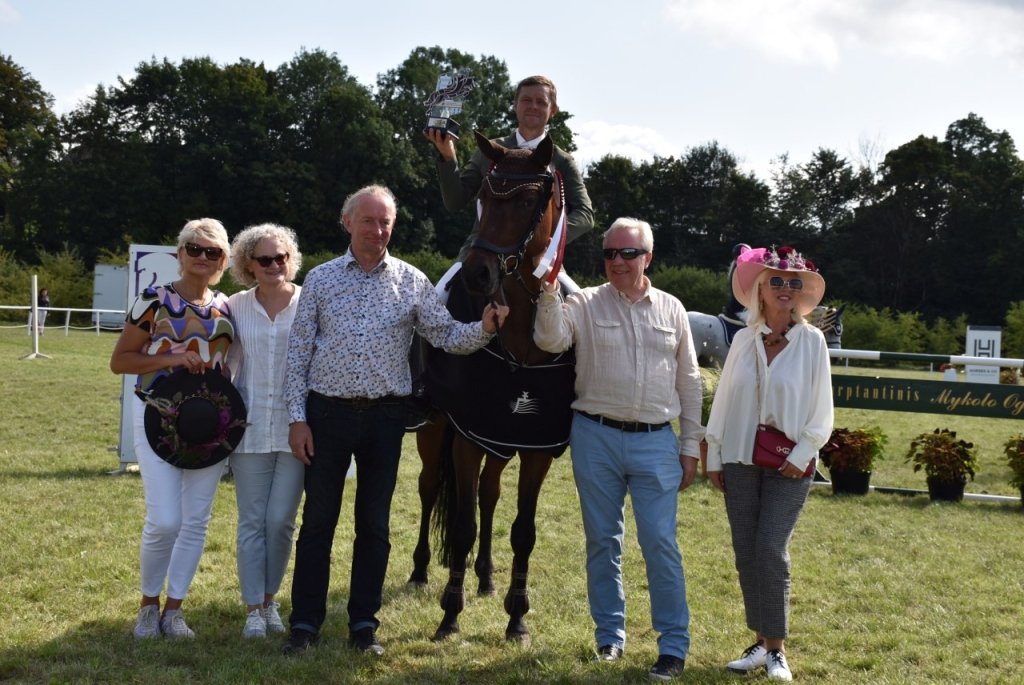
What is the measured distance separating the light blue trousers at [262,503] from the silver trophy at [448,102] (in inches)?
70.4

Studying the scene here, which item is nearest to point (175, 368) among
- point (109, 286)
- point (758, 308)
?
point (758, 308)

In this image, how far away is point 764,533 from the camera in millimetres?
3965

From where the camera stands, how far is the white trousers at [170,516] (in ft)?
13.5

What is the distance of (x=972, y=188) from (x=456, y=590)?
4736 cm

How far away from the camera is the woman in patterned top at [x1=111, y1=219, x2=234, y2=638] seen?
408 centimetres

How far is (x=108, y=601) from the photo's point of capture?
4793 millimetres

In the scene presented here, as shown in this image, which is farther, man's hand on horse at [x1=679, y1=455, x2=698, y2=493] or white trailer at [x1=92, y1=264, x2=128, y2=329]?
white trailer at [x1=92, y1=264, x2=128, y2=329]

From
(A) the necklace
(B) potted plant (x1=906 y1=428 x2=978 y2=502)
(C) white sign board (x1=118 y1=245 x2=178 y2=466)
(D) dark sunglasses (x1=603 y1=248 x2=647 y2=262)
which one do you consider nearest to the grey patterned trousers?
(A) the necklace

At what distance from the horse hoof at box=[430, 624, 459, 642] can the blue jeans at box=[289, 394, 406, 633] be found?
0.39 metres

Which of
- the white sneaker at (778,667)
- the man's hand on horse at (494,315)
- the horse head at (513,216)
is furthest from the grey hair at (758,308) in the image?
the white sneaker at (778,667)

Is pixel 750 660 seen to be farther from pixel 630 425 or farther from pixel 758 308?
pixel 758 308

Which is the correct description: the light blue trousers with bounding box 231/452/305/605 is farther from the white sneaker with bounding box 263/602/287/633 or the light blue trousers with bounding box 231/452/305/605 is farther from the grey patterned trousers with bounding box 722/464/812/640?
the grey patterned trousers with bounding box 722/464/812/640

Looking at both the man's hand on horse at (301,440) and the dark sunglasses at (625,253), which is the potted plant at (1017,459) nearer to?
the dark sunglasses at (625,253)

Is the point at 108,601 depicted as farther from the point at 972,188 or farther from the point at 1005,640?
the point at 972,188
